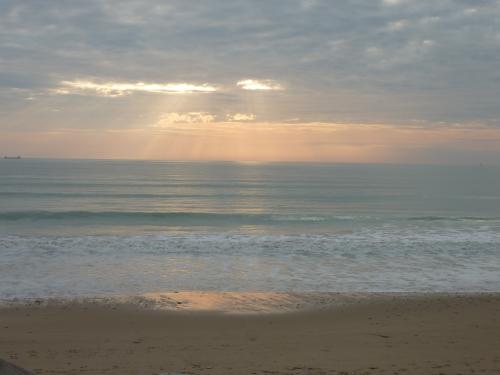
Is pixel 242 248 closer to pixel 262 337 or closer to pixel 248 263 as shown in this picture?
pixel 248 263

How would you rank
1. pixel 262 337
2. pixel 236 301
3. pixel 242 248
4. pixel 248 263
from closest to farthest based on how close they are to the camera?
pixel 262 337
pixel 236 301
pixel 248 263
pixel 242 248

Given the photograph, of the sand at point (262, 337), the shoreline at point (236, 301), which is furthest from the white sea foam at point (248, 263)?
the sand at point (262, 337)

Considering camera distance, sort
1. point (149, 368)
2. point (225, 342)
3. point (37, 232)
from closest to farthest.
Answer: point (149, 368) → point (225, 342) → point (37, 232)

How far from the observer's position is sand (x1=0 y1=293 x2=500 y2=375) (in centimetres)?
731

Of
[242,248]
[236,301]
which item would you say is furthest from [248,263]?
[236,301]

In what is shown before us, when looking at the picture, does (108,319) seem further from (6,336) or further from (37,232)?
(37,232)

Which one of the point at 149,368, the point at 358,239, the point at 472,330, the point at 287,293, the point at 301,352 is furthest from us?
the point at 358,239

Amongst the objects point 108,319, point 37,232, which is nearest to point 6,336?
point 108,319

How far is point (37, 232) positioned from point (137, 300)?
1382cm

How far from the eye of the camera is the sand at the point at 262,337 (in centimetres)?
731

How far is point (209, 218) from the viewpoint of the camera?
99.0 feet

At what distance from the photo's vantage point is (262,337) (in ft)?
29.6

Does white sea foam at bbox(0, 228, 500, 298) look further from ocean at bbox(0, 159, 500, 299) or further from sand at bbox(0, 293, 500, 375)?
sand at bbox(0, 293, 500, 375)

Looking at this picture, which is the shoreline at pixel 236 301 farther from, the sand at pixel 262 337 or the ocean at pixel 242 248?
the ocean at pixel 242 248
